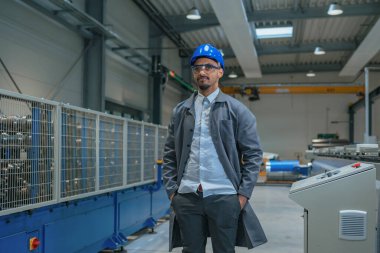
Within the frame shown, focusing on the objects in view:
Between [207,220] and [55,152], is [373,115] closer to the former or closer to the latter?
[55,152]

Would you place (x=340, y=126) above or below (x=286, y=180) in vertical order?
above

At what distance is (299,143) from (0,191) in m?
13.9

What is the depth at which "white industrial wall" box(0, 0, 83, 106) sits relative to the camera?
4711mm

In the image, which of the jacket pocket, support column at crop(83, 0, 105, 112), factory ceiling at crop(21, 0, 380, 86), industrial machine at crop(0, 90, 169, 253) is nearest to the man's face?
the jacket pocket

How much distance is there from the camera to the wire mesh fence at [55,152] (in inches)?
93.4

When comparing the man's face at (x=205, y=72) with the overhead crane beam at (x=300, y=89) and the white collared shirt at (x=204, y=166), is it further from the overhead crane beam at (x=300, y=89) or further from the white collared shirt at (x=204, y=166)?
the overhead crane beam at (x=300, y=89)

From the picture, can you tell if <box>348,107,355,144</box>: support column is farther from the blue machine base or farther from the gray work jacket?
the gray work jacket

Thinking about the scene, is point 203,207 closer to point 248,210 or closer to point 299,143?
point 248,210

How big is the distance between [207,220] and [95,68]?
16.3 ft

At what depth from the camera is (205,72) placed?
1887mm

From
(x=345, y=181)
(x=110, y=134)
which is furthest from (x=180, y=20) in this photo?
(x=345, y=181)

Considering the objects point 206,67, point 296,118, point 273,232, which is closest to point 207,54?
point 206,67

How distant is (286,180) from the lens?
10586mm

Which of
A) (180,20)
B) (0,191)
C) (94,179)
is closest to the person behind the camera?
(0,191)
